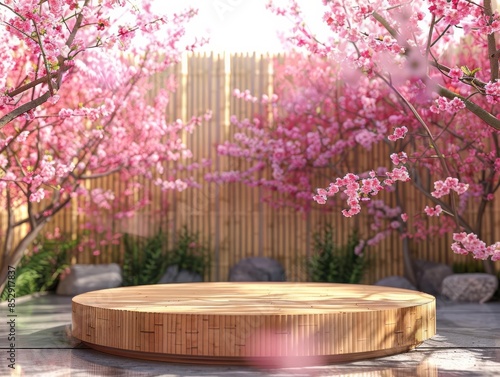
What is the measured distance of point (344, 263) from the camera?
30.4 ft

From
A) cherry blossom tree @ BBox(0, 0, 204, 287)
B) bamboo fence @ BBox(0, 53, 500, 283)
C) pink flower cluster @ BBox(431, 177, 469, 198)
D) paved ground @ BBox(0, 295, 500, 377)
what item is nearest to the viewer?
paved ground @ BBox(0, 295, 500, 377)

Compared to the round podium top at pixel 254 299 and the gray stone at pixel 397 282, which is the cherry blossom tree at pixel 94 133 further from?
the gray stone at pixel 397 282

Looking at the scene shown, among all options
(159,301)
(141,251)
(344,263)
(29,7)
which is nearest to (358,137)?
(344,263)

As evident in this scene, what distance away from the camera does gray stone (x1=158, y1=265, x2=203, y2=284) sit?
9.26 metres

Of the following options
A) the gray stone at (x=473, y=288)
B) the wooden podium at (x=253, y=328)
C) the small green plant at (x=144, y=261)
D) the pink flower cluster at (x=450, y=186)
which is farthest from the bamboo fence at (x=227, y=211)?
the wooden podium at (x=253, y=328)

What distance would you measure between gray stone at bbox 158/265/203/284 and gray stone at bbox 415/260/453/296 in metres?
2.92

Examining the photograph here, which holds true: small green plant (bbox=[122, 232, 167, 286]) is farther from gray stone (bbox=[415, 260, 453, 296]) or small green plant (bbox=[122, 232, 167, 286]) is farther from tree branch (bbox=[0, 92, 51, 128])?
tree branch (bbox=[0, 92, 51, 128])

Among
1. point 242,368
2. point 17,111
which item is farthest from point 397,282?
point 17,111

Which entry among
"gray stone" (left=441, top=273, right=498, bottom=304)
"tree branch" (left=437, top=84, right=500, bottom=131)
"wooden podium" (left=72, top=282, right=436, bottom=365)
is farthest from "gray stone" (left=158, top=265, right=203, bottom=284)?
"tree branch" (left=437, top=84, right=500, bottom=131)

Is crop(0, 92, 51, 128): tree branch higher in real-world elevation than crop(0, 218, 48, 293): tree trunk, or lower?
higher

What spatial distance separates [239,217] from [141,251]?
56.2 inches

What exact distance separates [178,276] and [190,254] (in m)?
0.39

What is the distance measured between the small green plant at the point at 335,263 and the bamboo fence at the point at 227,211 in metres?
0.28

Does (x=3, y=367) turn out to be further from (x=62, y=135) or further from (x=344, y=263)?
(x=344, y=263)
